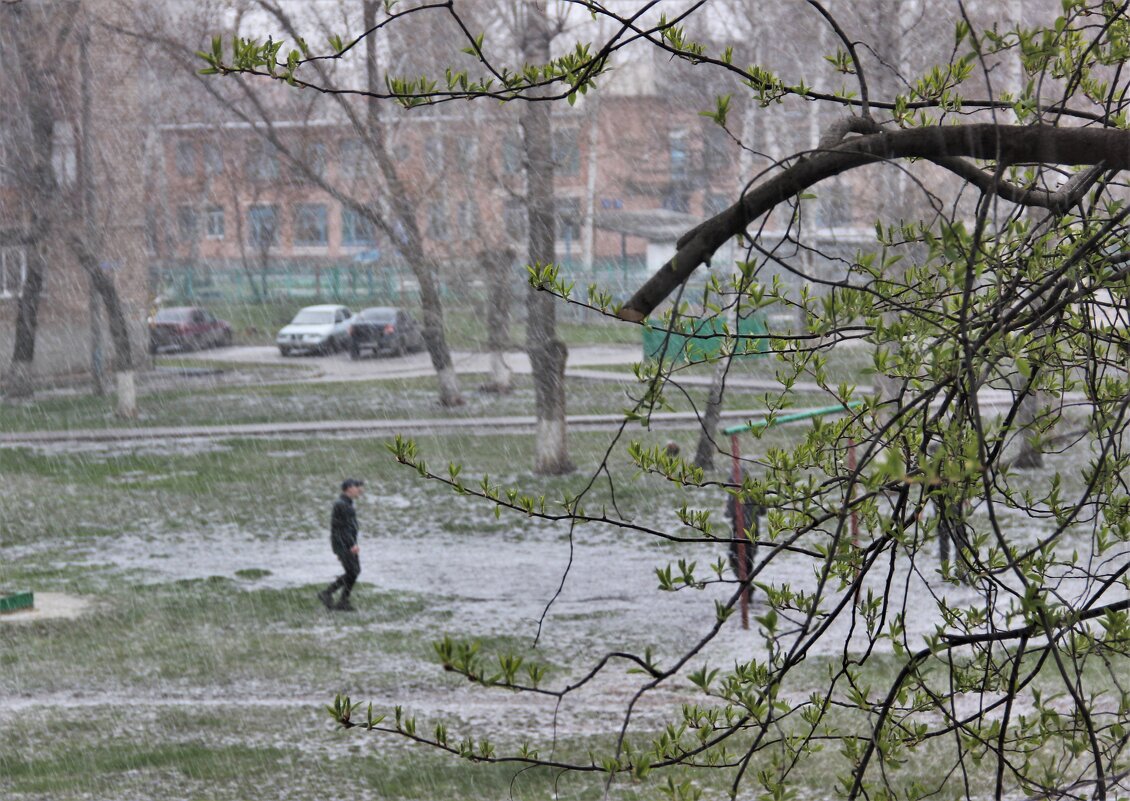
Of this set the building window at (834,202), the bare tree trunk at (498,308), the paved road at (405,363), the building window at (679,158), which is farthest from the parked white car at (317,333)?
the building window at (834,202)

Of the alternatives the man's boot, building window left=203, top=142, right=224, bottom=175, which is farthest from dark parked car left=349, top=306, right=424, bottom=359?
the man's boot

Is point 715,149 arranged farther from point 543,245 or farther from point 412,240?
point 543,245

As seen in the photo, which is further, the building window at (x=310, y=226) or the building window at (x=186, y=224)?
the building window at (x=310, y=226)

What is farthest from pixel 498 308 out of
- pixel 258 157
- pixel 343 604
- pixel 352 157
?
pixel 343 604

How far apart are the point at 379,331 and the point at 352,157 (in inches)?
288

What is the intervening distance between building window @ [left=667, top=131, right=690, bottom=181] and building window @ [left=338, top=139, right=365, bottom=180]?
10.3m

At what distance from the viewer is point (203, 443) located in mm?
24031

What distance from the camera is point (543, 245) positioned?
790 inches

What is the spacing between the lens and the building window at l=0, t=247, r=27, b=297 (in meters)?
30.5

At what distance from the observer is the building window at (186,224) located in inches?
1809

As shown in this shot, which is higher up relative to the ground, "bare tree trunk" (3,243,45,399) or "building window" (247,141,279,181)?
"building window" (247,141,279,181)

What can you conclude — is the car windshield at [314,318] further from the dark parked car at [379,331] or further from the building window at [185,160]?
the building window at [185,160]

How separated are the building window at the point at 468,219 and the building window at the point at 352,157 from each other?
7.80ft

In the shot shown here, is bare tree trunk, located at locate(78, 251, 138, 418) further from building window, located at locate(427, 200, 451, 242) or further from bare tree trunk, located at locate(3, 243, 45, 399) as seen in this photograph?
building window, located at locate(427, 200, 451, 242)
